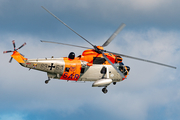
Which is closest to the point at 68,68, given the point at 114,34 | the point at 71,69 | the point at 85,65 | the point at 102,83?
the point at 71,69

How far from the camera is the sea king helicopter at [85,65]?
40.1 m

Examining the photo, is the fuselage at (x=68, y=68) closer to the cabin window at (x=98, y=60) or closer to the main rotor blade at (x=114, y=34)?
the cabin window at (x=98, y=60)

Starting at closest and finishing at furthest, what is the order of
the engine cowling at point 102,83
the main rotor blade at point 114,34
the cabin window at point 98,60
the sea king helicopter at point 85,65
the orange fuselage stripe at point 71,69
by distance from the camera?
the sea king helicopter at point 85,65, the orange fuselage stripe at point 71,69, the engine cowling at point 102,83, the cabin window at point 98,60, the main rotor blade at point 114,34

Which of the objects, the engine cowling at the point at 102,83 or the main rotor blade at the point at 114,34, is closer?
the engine cowling at the point at 102,83

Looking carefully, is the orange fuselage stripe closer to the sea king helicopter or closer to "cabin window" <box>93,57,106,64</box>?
the sea king helicopter

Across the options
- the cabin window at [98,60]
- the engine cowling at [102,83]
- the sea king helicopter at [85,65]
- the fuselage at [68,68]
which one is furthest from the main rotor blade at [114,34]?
the engine cowling at [102,83]

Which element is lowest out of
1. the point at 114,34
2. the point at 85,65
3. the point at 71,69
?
the point at 71,69

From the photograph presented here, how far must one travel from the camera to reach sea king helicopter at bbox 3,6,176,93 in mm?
40094

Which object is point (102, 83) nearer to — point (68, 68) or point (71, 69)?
point (71, 69)

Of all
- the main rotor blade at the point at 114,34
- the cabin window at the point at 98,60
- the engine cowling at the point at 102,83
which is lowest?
the engine cowling at the point at 102,83

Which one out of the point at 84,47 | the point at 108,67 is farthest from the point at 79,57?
the point at 108,67

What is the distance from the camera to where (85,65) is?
141ft

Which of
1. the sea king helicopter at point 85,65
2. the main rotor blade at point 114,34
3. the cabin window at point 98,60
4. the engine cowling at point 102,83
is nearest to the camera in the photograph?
the sea king helicopter at point 85,65

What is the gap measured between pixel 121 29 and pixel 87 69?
983 centimetres
